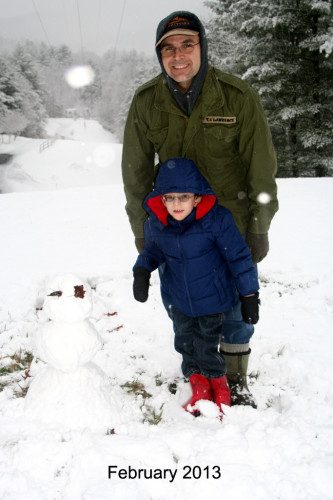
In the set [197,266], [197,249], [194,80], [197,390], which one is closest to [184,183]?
[197,249]

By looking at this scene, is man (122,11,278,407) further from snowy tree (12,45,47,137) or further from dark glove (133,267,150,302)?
snowy tree (12,45,47,137)

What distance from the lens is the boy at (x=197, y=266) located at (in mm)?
2277

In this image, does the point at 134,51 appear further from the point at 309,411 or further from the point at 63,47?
the point at 309,411

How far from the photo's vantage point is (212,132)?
7.76 feet

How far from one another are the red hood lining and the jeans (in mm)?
717

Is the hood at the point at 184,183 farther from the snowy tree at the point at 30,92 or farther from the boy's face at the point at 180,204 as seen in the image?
the snowy tree at the point at 30,92

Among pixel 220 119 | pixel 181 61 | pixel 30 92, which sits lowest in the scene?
pixel 220 119

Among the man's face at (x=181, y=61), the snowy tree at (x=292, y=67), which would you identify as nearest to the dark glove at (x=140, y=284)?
the man's face at (x=181, y=61)

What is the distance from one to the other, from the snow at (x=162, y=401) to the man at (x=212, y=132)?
1.57 ft

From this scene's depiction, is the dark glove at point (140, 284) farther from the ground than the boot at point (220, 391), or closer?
farther from the ground

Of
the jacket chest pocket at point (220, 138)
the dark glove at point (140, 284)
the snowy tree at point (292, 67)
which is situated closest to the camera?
the jacket chest pocket at point (220, 138)

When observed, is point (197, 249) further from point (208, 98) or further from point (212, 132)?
point (208, 98)

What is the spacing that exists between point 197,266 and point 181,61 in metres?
1.34

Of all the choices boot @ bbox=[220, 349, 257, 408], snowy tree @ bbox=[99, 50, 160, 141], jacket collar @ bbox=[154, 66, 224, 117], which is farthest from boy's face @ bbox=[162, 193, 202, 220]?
snowy tree @ bbox=[99, 50, 160, 141]
